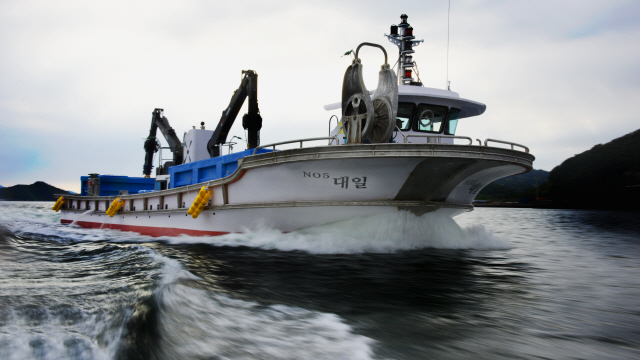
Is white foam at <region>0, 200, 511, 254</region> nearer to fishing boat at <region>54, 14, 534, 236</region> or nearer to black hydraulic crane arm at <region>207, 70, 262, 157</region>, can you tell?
fishing boat at <region>54, 14, 534, 236</region>

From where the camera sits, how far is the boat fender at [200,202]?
9.38 m

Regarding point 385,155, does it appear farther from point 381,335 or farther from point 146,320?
point 146,320

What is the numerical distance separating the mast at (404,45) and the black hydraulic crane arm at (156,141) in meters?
9.97

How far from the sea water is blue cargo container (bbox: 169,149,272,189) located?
10.0 ft

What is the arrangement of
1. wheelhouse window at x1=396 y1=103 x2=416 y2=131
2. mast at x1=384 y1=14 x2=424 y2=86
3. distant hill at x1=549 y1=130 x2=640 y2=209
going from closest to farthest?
1. wheelhouse window at x1=396 y1=103 x2=416 y2=131
2. mast at x1=384 y1=14 x2=424 y2=86
3. distant hill at x1=549 y1=130 x2=640 y2=209

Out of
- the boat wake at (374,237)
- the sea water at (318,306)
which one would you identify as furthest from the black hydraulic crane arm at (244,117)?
the sea water at (318,306)

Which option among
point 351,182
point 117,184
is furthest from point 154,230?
point 351,182

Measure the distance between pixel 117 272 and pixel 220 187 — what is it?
14.7ft

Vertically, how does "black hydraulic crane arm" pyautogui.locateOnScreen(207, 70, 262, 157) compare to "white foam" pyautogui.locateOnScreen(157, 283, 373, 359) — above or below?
above

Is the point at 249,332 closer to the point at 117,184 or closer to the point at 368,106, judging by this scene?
the point at 368,106

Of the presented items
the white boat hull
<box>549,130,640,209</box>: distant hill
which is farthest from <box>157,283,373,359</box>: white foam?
<box>549,130,640,209</box>: distant hill

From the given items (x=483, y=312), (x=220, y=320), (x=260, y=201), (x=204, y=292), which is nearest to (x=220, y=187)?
(x=260, y=201)

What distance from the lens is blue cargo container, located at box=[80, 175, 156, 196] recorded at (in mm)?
17188

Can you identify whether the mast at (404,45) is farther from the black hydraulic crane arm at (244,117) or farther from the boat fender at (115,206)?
the boat fender at (115,206)
